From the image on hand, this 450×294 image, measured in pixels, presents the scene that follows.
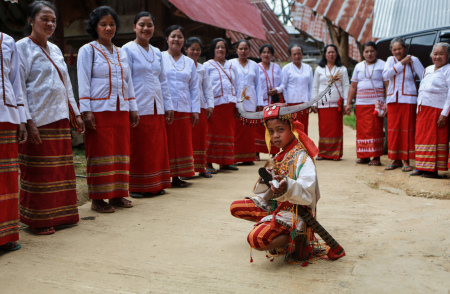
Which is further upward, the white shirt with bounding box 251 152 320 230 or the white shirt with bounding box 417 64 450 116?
the white shirt with bounding box 417 64 450 116

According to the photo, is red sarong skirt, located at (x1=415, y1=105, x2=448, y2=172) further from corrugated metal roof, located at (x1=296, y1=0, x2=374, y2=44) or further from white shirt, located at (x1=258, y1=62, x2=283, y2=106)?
corrugated metal roof, located at (x1=296, y1=0, x2=374, y2=44)

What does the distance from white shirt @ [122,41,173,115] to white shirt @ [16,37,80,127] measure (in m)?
1.25

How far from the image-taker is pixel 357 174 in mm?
6984

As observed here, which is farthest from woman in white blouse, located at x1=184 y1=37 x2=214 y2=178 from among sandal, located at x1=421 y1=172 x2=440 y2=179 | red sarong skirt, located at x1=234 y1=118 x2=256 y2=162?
sandal, located at x1=421 y1=172 x2=440 y2=179

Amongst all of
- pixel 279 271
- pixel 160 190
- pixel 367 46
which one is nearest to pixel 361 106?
pixel 367 46

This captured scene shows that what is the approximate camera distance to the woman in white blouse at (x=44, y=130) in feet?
12.3

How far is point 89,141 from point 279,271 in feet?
8.04

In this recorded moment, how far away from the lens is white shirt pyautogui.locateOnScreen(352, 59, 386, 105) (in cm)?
766

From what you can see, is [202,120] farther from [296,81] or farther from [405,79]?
[405,79]

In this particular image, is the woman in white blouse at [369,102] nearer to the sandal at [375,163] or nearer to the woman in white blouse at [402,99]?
the sandal at [375,163]

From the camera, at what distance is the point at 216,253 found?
3.35m

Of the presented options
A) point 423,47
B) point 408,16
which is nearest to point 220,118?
point 423,47

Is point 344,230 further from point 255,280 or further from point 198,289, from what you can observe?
point 198,289

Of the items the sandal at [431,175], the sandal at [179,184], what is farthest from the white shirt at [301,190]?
the sandal at [431,175]
